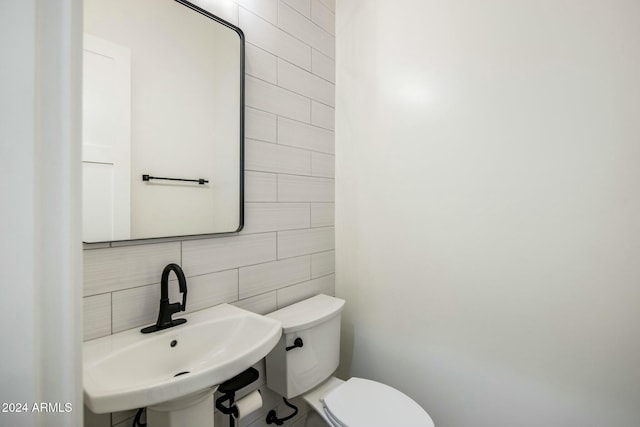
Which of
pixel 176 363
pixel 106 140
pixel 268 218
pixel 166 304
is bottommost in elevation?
pixel 176 363

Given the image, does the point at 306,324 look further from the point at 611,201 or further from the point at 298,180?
the point at 611,201

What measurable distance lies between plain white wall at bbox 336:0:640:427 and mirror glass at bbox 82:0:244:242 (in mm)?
729

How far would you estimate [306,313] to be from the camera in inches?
51.3

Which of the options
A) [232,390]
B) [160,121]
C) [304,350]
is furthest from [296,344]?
[160,121]

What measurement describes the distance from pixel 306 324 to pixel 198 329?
431 millimetres

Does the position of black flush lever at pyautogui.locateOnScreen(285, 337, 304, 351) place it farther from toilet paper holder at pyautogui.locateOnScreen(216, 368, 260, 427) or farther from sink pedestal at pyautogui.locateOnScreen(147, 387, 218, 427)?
sink pedestal at pyautogui.locateOnScreen(147, 387, 218, 427)

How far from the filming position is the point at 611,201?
0.98 m

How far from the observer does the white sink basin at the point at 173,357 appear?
0.62 meters

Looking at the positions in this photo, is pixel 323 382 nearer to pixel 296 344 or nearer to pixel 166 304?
pixel 296 344

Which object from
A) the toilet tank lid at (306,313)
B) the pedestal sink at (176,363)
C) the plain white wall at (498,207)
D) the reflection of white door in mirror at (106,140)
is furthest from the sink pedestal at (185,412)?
the plain white wall at (498,207)

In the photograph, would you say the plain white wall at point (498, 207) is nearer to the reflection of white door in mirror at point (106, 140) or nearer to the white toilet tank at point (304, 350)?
the white toilet tank at point (304, 350)

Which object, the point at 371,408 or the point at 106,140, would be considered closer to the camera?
the point at 106,140

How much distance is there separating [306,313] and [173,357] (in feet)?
1.84

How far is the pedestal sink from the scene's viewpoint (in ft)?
2.06
